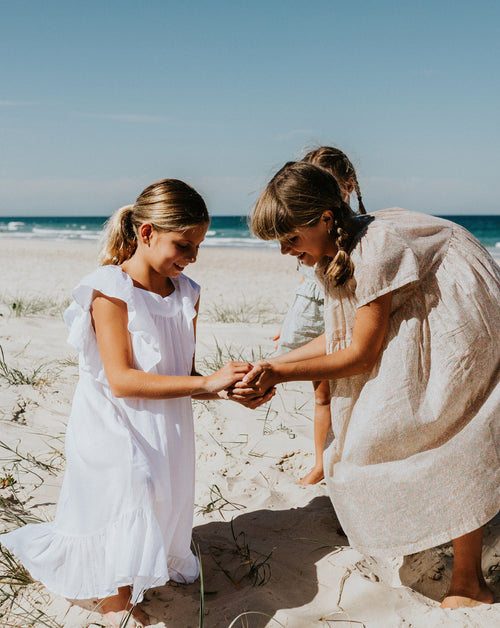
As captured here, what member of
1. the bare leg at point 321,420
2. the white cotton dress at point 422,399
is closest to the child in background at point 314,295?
the bare leg at point 321,420

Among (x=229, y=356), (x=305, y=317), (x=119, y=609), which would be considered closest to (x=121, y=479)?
(x=119, y=609)

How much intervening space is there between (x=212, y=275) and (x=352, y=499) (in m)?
14.0

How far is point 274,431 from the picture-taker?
12.3 ft

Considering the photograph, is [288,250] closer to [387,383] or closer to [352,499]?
[387,383]

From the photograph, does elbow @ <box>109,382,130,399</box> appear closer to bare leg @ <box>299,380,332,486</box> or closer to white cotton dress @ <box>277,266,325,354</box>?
bare leg @ <box>299,380,332,486</box>

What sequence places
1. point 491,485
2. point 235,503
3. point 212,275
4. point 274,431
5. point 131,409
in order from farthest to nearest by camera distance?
point 212,275 → point 274,431 → point 235,503 → point 131,409 → point 491,485

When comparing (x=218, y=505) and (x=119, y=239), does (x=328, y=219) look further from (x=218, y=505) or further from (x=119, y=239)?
(x=218, y=505)

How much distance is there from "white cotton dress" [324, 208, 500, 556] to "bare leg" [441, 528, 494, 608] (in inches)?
5.0

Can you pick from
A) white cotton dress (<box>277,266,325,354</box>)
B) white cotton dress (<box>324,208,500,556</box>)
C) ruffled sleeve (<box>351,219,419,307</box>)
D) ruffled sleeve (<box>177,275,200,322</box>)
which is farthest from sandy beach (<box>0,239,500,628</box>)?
ruffled sleeve (<box>351,219,419,307</box>)

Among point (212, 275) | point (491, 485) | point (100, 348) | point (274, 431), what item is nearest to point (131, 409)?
point (100, 348)

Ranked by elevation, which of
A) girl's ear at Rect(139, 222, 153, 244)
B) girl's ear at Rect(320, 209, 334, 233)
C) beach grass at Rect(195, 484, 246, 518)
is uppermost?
girl's ear at Rect(320, 209, 334, 233)

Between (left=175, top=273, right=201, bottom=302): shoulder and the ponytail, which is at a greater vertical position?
the ponytail

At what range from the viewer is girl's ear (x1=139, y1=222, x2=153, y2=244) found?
2.39m

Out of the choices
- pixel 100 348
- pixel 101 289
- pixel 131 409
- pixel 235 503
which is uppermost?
pixel 101 289
